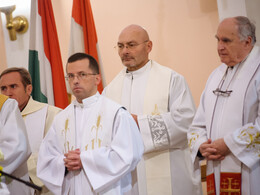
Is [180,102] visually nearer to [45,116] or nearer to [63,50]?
[45,116]

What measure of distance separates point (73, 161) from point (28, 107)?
1791 millimetres

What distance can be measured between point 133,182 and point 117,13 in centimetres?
366

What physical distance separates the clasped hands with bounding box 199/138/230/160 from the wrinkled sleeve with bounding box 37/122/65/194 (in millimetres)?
1253

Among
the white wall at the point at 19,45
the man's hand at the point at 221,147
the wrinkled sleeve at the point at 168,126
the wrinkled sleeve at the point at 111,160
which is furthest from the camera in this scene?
the white wall at the point at 19,45

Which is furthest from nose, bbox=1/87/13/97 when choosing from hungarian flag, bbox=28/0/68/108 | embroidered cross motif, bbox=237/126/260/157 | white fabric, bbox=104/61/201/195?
embroidered cross motif, bbox=237/126/260/157

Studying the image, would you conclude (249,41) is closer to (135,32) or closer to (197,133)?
(197,133)

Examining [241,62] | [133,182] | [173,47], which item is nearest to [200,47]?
[173,47]

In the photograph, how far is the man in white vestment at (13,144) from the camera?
3.99 metres

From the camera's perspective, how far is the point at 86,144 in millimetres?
3883

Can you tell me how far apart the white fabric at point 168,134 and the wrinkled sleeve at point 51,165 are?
3.17ft

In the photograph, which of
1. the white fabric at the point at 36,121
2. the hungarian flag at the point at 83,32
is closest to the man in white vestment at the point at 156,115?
the white fabric at the point at 36,121

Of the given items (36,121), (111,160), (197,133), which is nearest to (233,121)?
(197,133)

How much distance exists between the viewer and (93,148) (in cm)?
385

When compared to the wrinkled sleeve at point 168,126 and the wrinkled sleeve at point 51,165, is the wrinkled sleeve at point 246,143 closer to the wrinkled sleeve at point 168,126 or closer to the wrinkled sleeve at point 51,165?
the wrinkled sleeve at point 168,126
